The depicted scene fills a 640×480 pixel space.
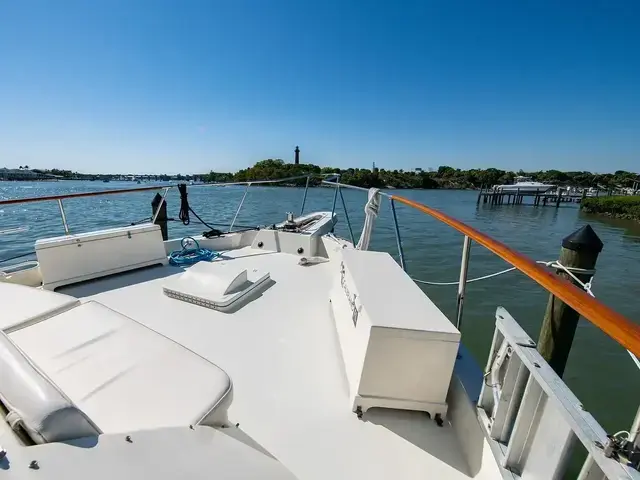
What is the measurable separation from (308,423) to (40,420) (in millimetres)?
988

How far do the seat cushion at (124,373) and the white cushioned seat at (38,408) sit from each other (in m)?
0.24

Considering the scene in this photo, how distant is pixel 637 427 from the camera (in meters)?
0.68

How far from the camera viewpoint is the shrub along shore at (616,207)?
74.6 feet

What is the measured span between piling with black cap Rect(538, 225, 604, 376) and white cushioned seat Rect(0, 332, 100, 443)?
72.0 inches

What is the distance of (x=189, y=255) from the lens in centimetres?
349

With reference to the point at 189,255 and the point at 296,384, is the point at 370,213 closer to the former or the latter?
the point at 296,384

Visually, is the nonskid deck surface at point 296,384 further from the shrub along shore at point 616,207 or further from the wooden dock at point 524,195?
the wooden dock at point 524,195

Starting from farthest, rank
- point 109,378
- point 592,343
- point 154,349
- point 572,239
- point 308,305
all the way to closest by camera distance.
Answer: point 592,343, point 308,305, point 572,239, point 154,349, point 109,378

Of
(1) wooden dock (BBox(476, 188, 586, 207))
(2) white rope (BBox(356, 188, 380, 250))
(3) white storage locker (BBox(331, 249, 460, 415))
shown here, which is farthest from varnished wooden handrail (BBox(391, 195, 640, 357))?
(1) wooden dock (BBox(476, 188, 586, 207))

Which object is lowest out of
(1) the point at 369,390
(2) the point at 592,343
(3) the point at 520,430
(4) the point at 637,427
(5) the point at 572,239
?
(2) the point at 592,343

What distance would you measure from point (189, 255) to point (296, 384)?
2.35m

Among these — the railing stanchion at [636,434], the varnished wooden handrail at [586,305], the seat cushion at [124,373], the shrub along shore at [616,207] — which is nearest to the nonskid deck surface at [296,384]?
the seat cushion at [124,373]

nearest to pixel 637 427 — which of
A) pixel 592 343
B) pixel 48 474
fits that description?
pixel 48 474

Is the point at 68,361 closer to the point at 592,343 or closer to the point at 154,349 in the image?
the point at 154,349
